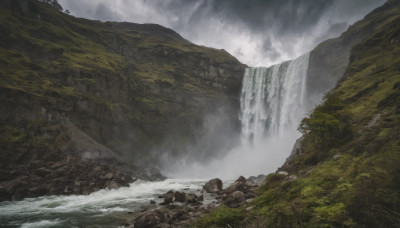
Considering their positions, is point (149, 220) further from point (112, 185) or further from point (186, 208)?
point (112, 185)

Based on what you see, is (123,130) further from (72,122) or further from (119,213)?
(119,213)

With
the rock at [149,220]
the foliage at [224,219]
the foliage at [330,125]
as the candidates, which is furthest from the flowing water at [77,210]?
the foliage at [330,125]

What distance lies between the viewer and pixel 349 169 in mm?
9672

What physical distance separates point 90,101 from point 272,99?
1886 inches

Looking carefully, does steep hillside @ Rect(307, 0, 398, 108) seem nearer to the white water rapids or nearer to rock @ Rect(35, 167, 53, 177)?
the white water rapids

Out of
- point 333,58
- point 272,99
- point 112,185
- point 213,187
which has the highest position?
point 333,58

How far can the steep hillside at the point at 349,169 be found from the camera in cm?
646

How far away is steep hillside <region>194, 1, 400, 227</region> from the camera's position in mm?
6461

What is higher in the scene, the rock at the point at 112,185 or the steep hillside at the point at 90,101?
the steep hillside at the point at 90,101

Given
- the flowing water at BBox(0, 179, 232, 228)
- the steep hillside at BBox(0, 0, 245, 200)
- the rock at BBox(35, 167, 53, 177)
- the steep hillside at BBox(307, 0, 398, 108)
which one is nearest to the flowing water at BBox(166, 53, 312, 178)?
the steep hillside at BBox(307, 0, 398, 108)

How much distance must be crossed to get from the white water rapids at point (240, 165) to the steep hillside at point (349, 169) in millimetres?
9462

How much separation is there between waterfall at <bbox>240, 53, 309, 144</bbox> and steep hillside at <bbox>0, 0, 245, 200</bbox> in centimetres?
536

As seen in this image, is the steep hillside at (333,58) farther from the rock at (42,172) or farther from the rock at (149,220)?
the rock at (42,172)

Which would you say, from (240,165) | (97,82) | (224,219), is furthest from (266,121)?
(224,219)
